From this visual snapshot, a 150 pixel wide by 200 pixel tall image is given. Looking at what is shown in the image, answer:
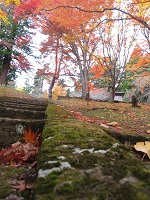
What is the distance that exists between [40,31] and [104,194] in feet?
57.6

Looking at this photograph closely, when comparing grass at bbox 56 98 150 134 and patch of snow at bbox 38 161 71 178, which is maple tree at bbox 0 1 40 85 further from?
patch of snow at bbox 38 161 71 178

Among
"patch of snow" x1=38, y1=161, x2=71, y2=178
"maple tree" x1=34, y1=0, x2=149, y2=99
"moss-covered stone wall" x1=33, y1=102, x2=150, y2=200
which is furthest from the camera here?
"maple tree" x1=34, y1=0, x2=149, y2=99

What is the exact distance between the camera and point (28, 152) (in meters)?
1.48

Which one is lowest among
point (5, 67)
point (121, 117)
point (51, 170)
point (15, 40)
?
point (121, 117)

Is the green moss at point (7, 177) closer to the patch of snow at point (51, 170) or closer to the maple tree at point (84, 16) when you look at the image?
the patch of snow at point (51, 170)

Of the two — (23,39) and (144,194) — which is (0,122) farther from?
(23,39)

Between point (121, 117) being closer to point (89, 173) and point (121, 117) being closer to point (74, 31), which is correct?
point (89, 173)

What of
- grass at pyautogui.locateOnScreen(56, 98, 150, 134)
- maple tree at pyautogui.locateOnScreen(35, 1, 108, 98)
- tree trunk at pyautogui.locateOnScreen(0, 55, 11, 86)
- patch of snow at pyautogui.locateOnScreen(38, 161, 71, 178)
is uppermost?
maple tree at pyautogui.locateOnScreen(35, 1, 108, 98)

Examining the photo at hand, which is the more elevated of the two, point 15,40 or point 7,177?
point 15,40

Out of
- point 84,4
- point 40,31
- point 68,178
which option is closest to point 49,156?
point 68,178

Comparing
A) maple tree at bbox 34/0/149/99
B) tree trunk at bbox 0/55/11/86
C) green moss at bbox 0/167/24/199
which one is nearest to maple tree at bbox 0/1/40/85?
tree trunk at bbox 0/55/11/86

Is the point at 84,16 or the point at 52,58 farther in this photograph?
the point at 52,58

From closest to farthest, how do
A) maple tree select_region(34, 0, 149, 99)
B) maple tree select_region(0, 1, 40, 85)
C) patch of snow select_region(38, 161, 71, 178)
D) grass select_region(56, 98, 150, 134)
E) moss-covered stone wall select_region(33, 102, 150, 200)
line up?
moss-covered stone wall select_region(33, 102, 150, 200) < patch of snow select_region(38, 161, 71, 178) < grass select_region(56, 98, 150, 134) < maple tree select_region(34, 0, 149, 99) < maple tree select_region(0, 1, 40, 85)

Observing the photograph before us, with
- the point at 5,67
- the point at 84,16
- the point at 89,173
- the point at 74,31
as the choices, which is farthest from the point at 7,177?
the point at 5,67
